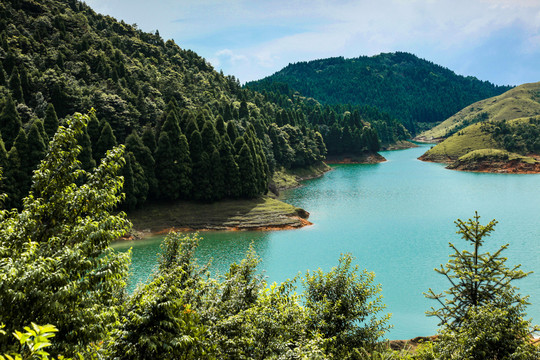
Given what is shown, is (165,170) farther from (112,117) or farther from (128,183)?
(112,117)

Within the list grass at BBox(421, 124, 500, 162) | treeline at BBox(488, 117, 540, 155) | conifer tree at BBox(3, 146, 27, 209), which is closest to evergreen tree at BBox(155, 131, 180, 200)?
conifer tree at BBox(3, 146, 27, 209)

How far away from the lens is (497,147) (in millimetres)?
129000

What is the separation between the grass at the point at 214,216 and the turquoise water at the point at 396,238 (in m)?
2.51

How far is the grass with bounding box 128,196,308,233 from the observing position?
52.9 m

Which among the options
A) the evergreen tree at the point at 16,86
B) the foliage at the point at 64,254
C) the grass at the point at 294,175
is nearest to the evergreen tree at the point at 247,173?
the grass at the point at 294,175

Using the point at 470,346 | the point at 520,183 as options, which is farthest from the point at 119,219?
the point at 520,183

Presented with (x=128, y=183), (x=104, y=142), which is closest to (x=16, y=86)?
(x=104, y=142)

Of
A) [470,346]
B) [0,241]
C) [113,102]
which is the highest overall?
[113,102]

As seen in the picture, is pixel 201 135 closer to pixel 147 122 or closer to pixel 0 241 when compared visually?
pixel 147 122

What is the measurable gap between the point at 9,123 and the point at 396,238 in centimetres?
5034

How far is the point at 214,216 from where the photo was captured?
55812 millimetres

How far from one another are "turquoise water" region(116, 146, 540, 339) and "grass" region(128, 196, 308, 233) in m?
2.51

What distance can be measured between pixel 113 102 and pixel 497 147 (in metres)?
122

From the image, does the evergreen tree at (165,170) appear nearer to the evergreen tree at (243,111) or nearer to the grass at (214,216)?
the grass at (214,216)
